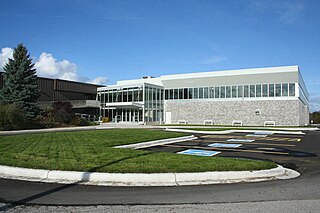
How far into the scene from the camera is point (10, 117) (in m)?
24.0

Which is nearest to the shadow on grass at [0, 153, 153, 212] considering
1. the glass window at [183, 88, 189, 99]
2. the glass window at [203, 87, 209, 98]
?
the glass window at [203, 87, 209, 98]

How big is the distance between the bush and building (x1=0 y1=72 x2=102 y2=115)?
57.0 ft

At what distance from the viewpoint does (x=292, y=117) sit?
35.4 m

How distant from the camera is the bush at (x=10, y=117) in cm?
2378

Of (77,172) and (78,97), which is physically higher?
(78,97)

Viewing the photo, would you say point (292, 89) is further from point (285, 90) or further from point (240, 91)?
point (240, 91)

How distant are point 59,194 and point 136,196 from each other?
5.43 ft

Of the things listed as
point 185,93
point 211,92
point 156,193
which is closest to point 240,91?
point 211,92

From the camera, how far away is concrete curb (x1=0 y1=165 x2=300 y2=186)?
688 cm

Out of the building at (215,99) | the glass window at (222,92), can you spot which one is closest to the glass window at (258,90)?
the building at (215,99)

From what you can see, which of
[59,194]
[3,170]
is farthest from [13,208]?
[3,170]

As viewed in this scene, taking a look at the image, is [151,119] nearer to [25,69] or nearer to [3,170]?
[25,69]

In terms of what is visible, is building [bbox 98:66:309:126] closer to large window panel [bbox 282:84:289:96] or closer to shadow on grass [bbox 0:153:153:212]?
large window panel [bbox 282:84:289:96]

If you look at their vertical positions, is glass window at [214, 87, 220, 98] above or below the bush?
above
